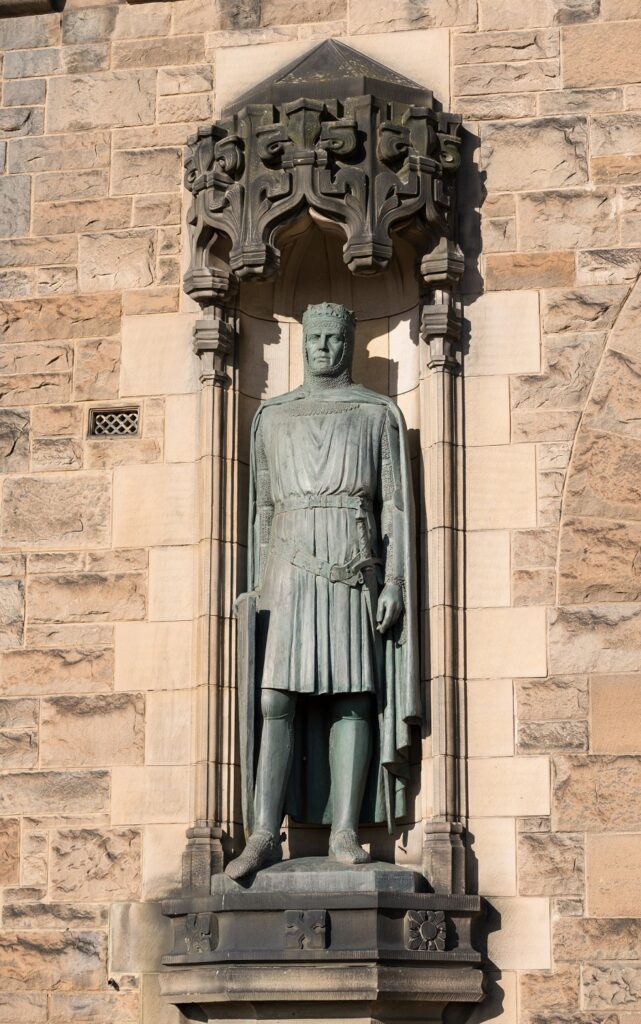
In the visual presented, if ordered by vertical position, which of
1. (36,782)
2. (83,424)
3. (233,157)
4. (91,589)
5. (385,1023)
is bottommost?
(385,1023)

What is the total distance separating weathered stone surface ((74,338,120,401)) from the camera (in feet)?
32.0

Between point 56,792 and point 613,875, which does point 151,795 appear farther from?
point 613,875

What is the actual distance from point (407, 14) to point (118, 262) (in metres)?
1.81

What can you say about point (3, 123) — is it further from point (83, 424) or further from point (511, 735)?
point (511, 735)

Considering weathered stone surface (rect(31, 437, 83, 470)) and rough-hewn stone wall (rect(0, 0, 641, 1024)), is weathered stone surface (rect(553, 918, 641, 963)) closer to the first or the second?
rough-hewn stone wall (rect(0, 0, 641, 1024))

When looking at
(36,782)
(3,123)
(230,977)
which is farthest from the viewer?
(3,123)

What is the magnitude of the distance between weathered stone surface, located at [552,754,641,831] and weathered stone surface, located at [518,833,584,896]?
0.24ft

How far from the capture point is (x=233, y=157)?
376 inches

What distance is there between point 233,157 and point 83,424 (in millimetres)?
1397

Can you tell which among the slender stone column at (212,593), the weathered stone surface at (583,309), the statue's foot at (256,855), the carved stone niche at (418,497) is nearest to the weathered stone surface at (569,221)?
the weathered stone surface at (583,309)

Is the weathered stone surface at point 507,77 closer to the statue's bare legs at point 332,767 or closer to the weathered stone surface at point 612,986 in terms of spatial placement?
the statue's bare legs at point 332,767

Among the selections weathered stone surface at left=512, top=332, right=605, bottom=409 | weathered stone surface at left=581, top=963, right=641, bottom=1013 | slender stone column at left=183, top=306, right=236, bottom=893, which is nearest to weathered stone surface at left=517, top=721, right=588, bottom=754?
weathered stone surface at left=581, top=963, right=641, bottom=1013

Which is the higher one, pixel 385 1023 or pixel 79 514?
pixel 79 514

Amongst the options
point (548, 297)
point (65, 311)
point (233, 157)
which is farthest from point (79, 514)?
point (548, 297)
